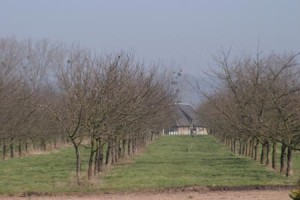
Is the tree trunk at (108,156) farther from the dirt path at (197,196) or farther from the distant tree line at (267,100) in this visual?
the dirt path at (197,196)

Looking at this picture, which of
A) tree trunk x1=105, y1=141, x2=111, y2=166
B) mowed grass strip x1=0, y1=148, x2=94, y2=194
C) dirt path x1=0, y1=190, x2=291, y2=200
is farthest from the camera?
tree trunk x1=105, y1=141, x2=111, y2=166

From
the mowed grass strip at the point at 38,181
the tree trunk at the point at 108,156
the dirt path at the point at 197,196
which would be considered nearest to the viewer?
the dirt path at the point at 197,196

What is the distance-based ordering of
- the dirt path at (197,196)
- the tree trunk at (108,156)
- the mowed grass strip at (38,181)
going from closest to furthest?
the dirt path at (197,196) < the mowed grass strip at (38,181) < the tree trunk at (108,156)

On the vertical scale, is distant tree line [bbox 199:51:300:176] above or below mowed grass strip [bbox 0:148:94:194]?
above

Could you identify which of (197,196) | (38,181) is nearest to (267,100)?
(197,196)

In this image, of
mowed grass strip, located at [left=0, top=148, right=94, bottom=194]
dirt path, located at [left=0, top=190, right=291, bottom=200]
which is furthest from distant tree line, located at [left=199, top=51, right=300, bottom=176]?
mowed grass strip, located at [left=0, top=148, right=94, bottom=194]

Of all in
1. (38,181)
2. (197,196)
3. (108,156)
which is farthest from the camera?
(108,156)

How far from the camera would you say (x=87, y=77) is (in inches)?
926

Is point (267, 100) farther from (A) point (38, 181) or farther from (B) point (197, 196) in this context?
(A) point (38, 181)

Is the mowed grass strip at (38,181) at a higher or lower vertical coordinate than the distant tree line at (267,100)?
lower

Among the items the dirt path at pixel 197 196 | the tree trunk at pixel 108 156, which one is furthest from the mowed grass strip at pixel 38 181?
the tree trunk at pixel 108 156

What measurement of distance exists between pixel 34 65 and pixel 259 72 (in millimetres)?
53314

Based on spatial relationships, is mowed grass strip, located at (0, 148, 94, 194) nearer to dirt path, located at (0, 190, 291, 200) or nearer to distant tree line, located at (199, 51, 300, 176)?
dirt path, located at (0, 190, 291, 200)

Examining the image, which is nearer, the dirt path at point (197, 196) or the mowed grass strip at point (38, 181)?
the dirt path at point (197, 196)
